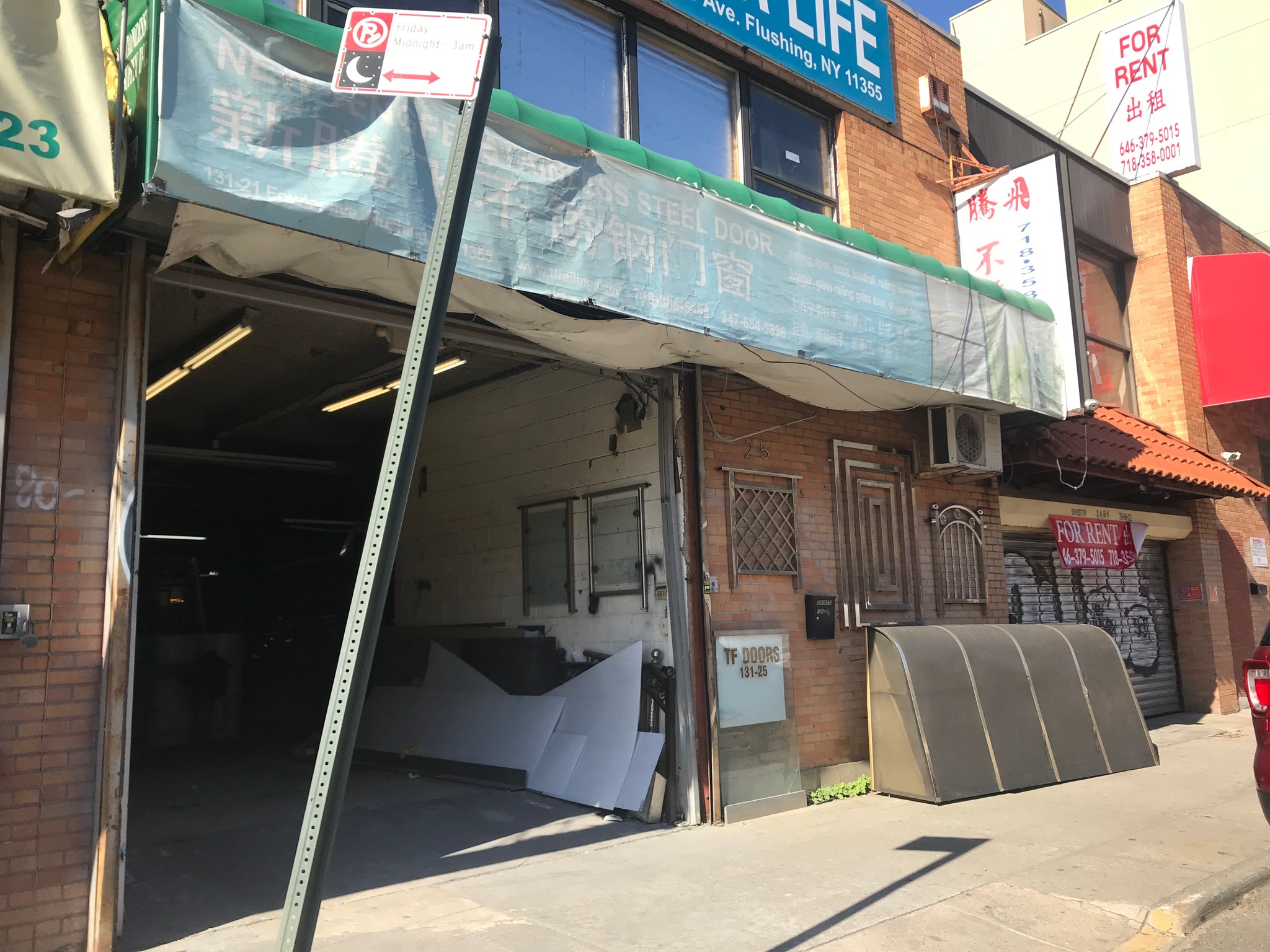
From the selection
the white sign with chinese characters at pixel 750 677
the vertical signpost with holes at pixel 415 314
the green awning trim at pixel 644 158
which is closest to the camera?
the vertical signpost with holes at pixel 415 314

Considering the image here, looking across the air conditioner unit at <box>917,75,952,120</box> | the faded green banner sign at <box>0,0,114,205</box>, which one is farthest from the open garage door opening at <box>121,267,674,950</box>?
the air conditioner unit at <box>917,75,952,120</box>

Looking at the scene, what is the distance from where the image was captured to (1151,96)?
16.5m

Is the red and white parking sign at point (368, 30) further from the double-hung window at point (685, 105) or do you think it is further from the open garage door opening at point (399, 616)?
the double-hung window at point (685, 105)

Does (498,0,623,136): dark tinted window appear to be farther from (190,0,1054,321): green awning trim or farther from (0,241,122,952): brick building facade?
(0,241,122,952): brick building facade

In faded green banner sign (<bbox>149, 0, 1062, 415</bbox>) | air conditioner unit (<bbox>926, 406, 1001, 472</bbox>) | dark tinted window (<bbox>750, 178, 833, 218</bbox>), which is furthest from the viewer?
air conditioner unit (<bbox>926, 406, 1001, 472</bbox>)

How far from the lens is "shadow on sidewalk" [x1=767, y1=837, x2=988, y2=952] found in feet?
16.4

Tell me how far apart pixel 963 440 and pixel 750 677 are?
364 cm

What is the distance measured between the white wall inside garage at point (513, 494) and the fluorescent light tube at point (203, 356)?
2.75m

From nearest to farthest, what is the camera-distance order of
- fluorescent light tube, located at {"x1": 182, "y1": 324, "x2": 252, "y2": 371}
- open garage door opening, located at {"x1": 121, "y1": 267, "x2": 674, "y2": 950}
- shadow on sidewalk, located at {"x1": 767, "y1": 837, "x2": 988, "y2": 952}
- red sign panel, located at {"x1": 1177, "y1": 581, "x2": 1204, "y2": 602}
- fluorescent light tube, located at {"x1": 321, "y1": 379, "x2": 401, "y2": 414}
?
1. shadow on sidewalk, located at {"x1": 767, "y1": 837, "x2": 988, "y2": 952}
2. open garage door opening, located at {"x1": 121, "y1": 267, "x2": 674, "y2": 950}
3. fluorescent light tube, located at {"x1": 182, "y1": 324, "x2": 252, "y2": 371}
4. fluorescent light tube, located at {"x1": 321, "y1": 379, "x2": 401, "y2": 414}
5. red sign panel, located at {"x1": 1177, "y1": 581, "x2": 1204, "y2": 602}

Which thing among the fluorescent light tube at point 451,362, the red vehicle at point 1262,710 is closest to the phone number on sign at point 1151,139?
the red vehicle at point 1262,710

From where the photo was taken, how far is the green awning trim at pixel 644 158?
512 centimetres

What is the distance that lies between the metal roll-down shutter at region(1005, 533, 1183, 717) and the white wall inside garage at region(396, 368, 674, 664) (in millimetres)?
5968

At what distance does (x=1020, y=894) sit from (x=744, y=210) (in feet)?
15.7

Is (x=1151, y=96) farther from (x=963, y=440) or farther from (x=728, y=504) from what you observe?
(x=728, y=504)
